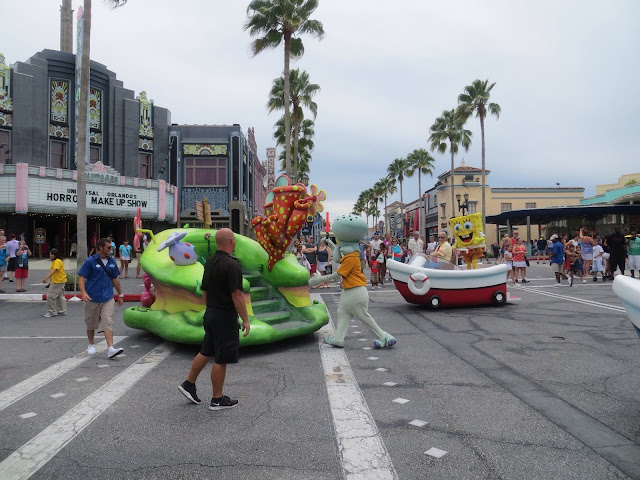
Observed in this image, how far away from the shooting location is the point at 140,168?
106 ft

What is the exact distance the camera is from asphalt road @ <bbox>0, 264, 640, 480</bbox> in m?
3.03

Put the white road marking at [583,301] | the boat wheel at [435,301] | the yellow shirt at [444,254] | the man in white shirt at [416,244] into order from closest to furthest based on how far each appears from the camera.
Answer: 1. the white road marking at [583,301]
2. the boat wheel at [435,301]
3. the yellow shirt at [444,254]
4. the man in white shirt at [416,244]

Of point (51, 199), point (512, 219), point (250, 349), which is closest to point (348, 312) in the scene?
point (250, 349)

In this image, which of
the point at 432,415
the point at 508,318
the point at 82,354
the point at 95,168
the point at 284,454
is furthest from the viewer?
the point at 95,168

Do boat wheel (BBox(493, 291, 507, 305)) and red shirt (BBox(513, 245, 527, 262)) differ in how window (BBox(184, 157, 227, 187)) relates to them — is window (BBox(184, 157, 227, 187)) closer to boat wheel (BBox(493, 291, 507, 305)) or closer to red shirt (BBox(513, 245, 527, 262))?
red shirt (BBox(513, 245, 527, 262))

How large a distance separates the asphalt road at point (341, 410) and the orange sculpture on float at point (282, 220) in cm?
148

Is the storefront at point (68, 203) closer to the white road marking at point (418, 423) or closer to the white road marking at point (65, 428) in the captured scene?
the white road marking at point (65, 428)

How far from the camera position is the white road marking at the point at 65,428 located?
303 cm

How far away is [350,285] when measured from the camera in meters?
6.46

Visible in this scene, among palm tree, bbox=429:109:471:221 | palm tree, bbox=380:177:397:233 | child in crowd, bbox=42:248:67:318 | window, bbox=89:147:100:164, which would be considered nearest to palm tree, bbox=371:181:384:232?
palm tree, bbox=380:177:397:233

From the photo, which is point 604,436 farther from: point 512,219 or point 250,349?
point 512,219

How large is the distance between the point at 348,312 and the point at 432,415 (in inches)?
108

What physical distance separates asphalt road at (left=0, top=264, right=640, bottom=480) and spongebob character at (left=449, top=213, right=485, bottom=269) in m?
3.96

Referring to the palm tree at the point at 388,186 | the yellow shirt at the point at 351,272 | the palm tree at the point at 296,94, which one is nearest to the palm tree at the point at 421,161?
the palm tree at the point at 388,186
